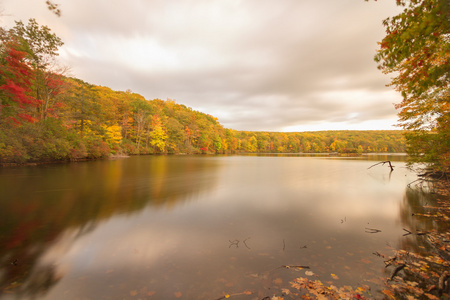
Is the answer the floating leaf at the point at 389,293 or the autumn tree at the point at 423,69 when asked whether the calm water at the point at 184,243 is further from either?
the autumn tree at the point at 423,69

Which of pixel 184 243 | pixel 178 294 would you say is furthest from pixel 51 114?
pixel 178 294

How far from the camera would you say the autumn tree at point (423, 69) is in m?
3.34

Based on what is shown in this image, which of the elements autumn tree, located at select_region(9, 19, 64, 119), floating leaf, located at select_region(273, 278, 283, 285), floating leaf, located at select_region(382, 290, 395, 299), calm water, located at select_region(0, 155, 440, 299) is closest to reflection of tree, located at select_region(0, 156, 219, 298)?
calm water, located at select_region(0, 155, 440, 299)

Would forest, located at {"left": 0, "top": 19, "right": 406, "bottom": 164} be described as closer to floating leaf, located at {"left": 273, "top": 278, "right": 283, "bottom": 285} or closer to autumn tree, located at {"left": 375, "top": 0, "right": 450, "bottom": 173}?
floating leaf, located at {"left": 273, "top": 278, "right": 283, "bottom": 285}

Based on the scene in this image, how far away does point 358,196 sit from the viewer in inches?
377

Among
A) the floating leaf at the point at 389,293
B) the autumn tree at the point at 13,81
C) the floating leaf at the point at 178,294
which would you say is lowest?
the floating leaf at the point at 178,294

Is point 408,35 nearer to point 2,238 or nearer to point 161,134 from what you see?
point 2,238

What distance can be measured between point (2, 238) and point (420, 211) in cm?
1313

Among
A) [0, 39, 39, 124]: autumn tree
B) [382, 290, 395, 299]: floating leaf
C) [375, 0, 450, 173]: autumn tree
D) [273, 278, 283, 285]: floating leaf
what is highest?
[0, 39, 39, 124]: autumn tree

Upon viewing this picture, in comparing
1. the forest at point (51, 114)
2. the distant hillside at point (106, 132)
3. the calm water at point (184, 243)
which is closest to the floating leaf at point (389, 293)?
the calm water at point (184, 243)

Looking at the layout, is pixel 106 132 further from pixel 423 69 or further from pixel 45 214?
pixel 423 69

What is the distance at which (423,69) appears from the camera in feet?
14.4

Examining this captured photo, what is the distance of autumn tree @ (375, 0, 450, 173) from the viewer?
3342 millimetres

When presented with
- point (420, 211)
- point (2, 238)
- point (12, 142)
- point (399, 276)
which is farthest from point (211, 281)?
point (12, 142)
